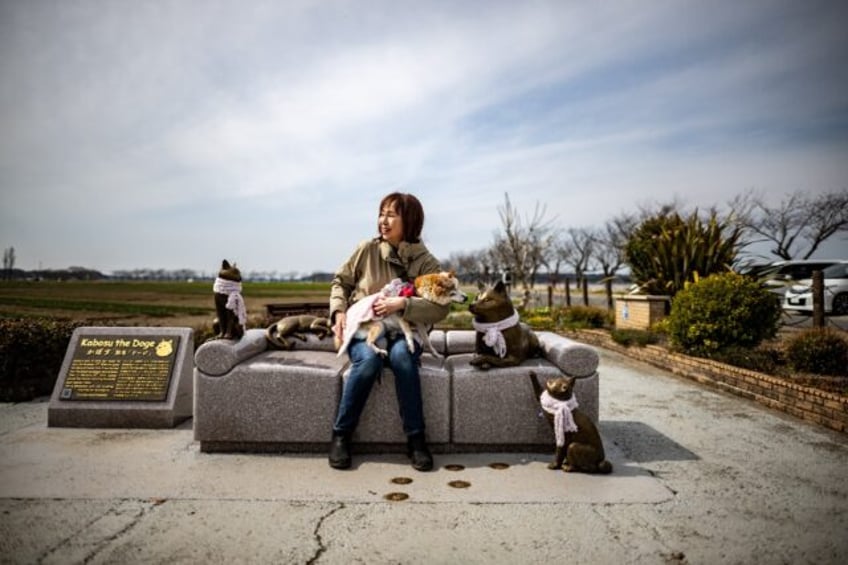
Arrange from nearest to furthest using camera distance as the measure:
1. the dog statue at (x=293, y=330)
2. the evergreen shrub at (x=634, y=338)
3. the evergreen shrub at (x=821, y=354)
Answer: the dog statue at (x=293, y=330), the evergreen shrub at (x=821, y=354), the evergreen shrub at (x=634, y=338)

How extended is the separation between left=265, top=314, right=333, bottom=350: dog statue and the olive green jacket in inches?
16.0

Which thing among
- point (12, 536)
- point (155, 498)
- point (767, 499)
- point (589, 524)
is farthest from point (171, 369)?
point (767, 499)

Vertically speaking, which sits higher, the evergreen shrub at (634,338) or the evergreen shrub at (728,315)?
the evergreen shrub at (728,315)

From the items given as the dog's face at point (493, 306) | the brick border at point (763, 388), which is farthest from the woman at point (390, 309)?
the brick border at point (763, 388)

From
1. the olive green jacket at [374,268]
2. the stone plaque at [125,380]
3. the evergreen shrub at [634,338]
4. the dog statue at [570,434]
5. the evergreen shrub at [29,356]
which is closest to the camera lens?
the dog statue at [570,434]

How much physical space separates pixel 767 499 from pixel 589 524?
1187 millimetres

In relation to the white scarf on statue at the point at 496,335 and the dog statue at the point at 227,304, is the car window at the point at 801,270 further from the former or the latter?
the dog statue at the point at 227,304

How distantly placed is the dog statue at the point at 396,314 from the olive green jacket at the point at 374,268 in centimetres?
24

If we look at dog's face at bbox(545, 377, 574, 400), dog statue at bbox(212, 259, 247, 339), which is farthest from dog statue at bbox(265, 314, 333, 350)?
dog's face at bbox(545, 377, 574, 400)

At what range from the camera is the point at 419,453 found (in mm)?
3338

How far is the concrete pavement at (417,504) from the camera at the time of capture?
7.38 feet

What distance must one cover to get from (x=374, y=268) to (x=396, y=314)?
504mm

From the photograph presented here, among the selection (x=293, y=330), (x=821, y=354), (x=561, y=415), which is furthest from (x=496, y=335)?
(x=821, y=354)

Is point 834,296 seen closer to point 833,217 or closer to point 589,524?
point 589,524
